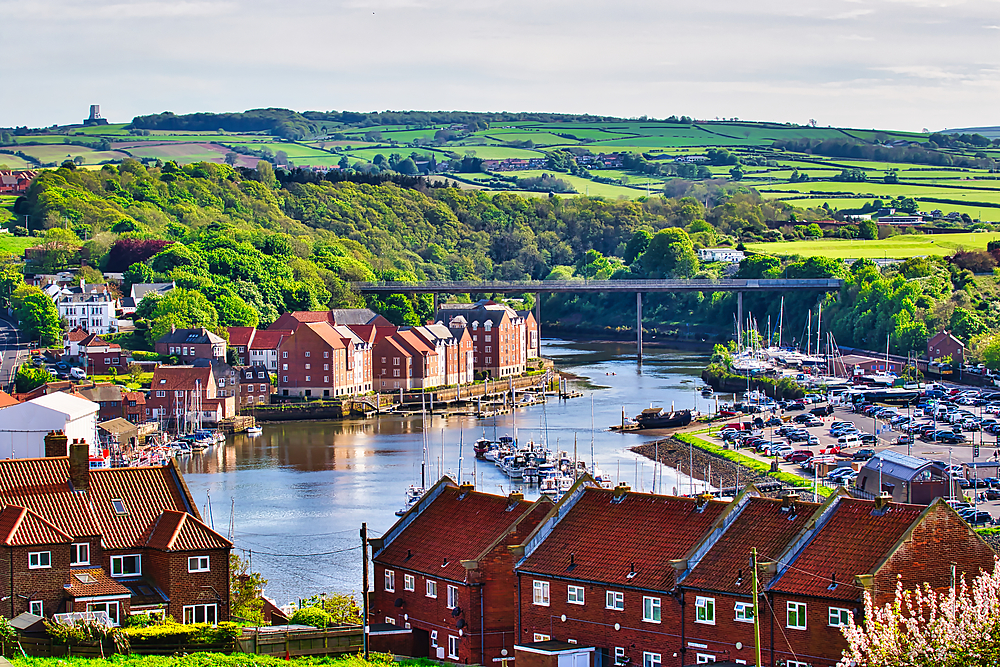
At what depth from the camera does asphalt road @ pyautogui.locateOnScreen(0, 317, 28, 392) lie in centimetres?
7019

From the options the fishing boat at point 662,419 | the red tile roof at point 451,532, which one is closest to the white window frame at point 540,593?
the red tile roof at point 451,532

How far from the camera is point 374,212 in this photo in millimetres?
144375

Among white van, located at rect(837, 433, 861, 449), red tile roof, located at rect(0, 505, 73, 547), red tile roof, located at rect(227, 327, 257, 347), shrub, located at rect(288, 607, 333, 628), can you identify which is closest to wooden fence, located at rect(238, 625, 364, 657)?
shrub, located at rect(288, 607, 333, 628)

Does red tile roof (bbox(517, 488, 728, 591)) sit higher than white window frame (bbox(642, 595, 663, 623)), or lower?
higher

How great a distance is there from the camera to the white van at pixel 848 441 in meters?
50.3

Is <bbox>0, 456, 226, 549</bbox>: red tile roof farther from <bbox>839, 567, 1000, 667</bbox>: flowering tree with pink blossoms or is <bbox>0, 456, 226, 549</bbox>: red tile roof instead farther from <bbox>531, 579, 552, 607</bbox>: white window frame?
<bbox>839, 567, 1000, 667</bbox>: flowering tree with pink blossoms

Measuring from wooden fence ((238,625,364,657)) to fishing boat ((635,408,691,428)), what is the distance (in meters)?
37.5

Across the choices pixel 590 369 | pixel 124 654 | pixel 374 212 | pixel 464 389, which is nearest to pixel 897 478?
pixel 124 654

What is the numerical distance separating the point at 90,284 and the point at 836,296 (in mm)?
43281

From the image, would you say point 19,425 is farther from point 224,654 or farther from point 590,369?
point 590,369

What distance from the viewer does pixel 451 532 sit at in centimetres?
2483

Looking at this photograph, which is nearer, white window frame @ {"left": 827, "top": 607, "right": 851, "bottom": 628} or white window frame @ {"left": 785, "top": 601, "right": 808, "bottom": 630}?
white window frame @ {"left": 827, "top": 607, "right": 851, "bottom": 628}

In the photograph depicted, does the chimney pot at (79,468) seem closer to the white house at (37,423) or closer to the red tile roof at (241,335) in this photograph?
the white house at (37,423)

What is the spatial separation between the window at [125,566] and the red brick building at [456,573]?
363cm
